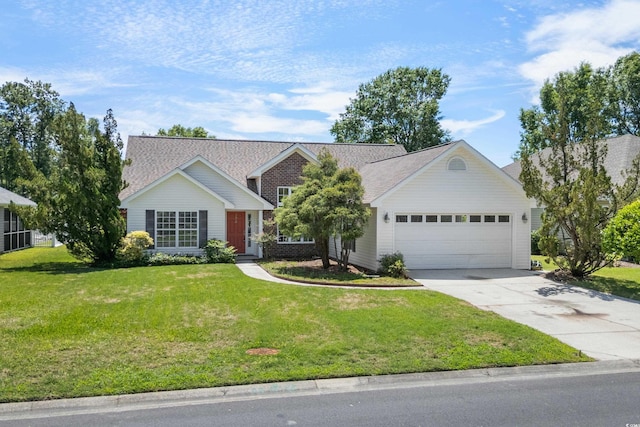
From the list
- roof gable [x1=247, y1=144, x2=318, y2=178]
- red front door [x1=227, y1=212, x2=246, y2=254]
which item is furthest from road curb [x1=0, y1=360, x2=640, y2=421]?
red front door [x1=227, y1=212, x2=246, y2=254]

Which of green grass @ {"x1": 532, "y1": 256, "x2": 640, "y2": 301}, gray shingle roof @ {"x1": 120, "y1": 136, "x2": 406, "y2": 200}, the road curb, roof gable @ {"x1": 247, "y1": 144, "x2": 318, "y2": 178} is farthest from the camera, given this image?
gray shingle roof @ {"x1": 120, "y1": 136, "x2": 406, "y2": 200}

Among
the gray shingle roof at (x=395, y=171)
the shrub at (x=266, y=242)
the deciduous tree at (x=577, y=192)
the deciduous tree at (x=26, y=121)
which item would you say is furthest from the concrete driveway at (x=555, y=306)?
the deciduous tree at (x=26, y=121)

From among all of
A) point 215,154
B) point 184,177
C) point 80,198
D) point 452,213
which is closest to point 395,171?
point 452,213

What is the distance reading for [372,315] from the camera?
36.5 feet

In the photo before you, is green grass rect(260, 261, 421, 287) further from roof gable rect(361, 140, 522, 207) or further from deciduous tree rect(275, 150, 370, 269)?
roof gable rect(361, 140, 522, 207)

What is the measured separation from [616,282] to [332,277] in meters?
9.31

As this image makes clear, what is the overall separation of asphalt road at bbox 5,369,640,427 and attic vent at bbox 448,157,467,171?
12646 millimetres

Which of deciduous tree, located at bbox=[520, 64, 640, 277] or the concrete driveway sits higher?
deciduous tree, located at bbox=[520, 64, 640, 277]

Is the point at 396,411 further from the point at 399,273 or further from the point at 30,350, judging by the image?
the point at 399,273

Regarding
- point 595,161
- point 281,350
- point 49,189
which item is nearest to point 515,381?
point 281,350

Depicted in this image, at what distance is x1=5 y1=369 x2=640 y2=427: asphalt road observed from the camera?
5957 millimetres

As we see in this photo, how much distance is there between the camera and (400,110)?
4681 cm

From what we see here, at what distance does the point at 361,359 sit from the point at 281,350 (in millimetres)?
1390

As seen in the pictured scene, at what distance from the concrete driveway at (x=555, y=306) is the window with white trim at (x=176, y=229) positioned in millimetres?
10077
